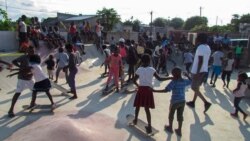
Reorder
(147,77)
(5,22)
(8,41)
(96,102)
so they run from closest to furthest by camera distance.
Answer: (147,77)
(96,102)
(8,41)
(5,22)

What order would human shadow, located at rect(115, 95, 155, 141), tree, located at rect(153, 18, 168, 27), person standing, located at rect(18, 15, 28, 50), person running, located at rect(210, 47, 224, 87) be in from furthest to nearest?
tree, located at rect(153, 18, 168, 27) < person standing, located at rect(18, 15, 28, 50) < person running, located at rect(210, 47, 224, 87) < human shadow, located at rect(115, 95, 155, 141)

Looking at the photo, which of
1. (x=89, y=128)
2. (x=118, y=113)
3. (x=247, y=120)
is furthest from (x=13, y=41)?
(x=247, y=120)

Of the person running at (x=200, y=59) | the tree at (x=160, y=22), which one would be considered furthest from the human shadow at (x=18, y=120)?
the tree at (x=160, y=22)

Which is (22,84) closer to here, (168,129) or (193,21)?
(168,129)

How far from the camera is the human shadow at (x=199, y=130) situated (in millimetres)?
6707

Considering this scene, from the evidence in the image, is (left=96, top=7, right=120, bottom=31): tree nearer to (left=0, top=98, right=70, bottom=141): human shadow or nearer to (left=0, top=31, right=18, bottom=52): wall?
(left=0, top=31, right=18, bottom=52): wall

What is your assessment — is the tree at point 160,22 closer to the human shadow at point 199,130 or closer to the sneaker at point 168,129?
the human shadow at point 199,130

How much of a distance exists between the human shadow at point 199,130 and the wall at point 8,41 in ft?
39.5

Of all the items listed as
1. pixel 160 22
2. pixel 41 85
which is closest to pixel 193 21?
pixel 160 22

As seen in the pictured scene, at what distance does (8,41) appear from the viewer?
16656mm

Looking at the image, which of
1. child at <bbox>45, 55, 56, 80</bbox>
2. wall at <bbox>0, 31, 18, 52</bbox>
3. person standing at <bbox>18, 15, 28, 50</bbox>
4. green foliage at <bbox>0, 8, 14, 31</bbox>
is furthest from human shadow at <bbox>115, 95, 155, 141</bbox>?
green foliage at <bbox>0, 8, 14, 31</bbox>

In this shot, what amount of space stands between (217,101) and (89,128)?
5.34 m

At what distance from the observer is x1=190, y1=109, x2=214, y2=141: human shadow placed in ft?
22.0

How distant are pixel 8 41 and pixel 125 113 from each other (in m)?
11.0
